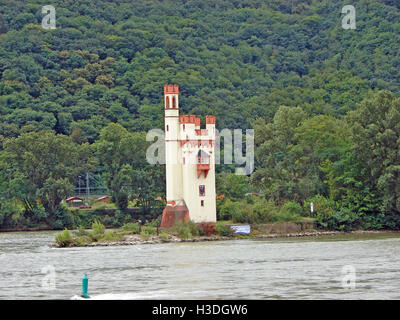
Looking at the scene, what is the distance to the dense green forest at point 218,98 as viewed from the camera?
88.4m

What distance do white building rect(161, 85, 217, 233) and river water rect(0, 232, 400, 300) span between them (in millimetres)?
5658

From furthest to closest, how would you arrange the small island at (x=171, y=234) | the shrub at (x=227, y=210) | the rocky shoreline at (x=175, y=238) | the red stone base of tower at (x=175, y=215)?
the shrub at (x=227, y=210), the red stone base of tower at (x=175, y=215), the small island at (x=171, y=234), the rocky shoreline at (x=175, y=238)

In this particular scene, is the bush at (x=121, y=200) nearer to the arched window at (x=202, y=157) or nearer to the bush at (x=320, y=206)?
the bush at (x=320, y=206)

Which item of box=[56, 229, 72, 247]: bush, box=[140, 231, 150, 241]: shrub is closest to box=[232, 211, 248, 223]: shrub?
box=[140, 231, 150, 241]: shrub

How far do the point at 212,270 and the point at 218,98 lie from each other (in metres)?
93.7

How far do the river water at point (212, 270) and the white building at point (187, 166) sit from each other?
18.6ft

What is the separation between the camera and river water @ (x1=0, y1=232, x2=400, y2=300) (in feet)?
138

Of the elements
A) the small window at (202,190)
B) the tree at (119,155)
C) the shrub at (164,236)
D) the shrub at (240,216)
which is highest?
Result: the tree at (119,155)

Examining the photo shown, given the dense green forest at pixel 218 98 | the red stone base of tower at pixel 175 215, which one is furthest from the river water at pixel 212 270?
the dense green forest at pixel 218 98

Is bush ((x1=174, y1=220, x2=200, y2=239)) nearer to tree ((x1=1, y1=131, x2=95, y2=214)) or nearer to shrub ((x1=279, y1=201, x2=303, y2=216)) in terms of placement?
shrub ((x1=279, y1=201, x2=303, y2=216))

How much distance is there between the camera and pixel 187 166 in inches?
3091
